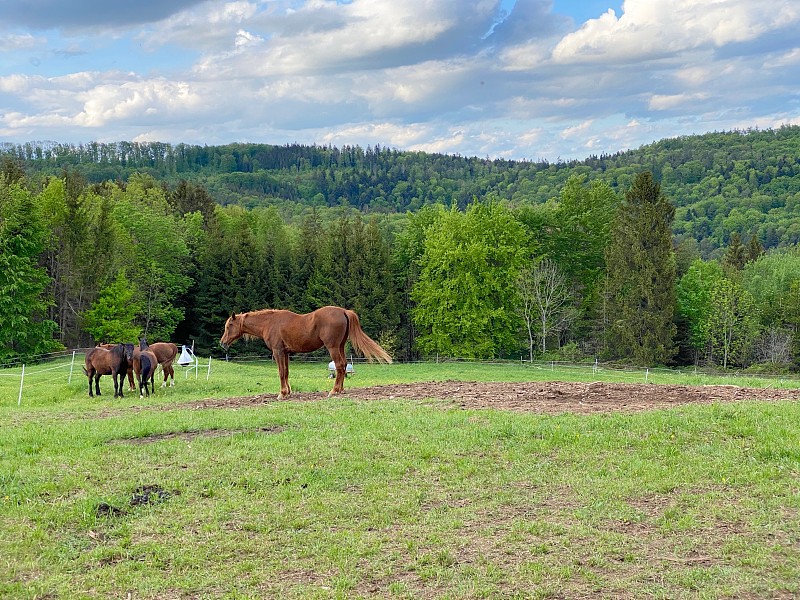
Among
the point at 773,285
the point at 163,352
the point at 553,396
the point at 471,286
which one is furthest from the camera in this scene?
the point at 773,285

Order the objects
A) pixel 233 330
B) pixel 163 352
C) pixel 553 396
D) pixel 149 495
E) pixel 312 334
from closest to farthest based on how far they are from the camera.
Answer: pixel 149 495, pixel 553 396, pixel 312 334, pixel 233 330, pixel 163 352

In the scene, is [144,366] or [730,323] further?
[730,323]

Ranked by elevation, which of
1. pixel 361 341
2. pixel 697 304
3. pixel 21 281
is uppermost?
pixel 21 281

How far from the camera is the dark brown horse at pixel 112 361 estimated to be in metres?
20.7

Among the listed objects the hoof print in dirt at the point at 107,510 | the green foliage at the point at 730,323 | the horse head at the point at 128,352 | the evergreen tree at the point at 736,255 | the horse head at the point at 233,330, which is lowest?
the green foliage at the point at 730,323

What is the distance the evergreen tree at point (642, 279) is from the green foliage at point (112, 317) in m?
38.2

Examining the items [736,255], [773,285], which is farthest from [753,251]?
[773,285]

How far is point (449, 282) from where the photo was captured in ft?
182

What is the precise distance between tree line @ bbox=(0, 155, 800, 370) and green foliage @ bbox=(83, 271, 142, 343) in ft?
0.35

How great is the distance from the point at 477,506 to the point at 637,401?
7.91 meters

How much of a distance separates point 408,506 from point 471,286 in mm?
46114

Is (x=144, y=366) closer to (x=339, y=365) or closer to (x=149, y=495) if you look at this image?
(x=339, y=365)

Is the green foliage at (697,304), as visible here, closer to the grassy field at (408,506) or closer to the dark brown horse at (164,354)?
the dark brown horse at (164,354)

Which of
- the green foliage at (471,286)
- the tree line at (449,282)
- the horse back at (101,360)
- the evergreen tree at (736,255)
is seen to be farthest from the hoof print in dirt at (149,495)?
the evergreen tree at (736,255)
